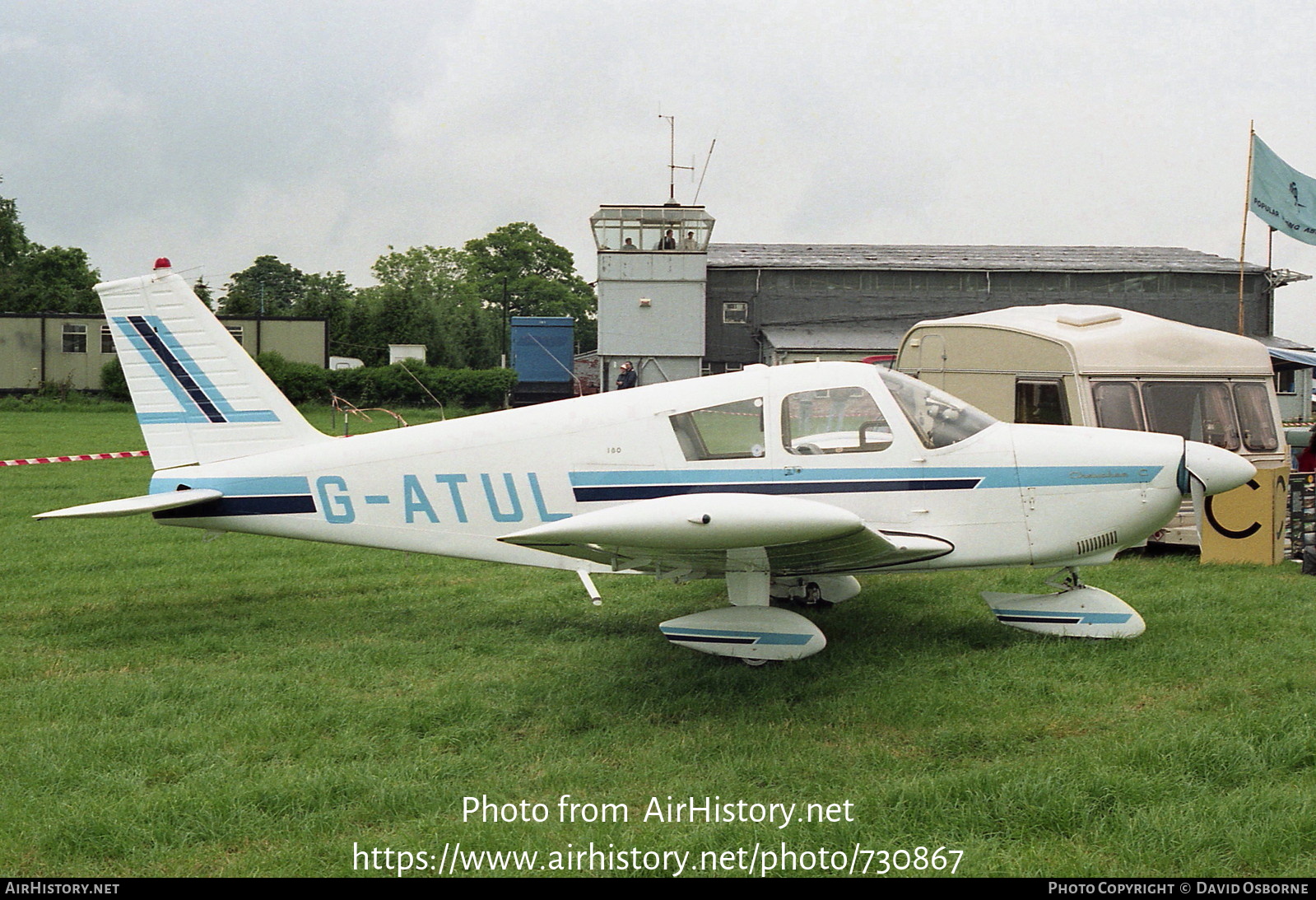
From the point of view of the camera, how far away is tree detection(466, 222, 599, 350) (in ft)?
274

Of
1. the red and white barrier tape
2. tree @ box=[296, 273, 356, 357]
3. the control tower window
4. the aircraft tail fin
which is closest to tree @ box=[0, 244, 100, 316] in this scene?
tree @ box=[296, 273, 356, 357]

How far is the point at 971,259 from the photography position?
37219 millimetres

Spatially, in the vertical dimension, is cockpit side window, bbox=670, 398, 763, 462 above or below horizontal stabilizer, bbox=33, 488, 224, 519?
above

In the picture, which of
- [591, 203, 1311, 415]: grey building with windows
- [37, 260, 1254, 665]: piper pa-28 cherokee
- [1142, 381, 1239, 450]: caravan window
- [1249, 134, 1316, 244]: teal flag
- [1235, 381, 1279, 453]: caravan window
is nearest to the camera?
[37, 260, 1254, 665]: piper pa-28 cherokee

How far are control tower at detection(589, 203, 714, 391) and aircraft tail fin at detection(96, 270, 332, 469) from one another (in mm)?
24313

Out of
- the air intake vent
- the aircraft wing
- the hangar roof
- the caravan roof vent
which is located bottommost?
the air intake vent

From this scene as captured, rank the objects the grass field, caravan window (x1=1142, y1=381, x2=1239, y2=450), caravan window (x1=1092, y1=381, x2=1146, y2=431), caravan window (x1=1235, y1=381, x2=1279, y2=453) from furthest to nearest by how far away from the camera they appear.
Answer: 1. caravan window (x1=1235, y1=381, x2=1279, y2=453)
2. caravan window (x1=1142, y1=381, x2=1239, y2=450)
3. caravan window (x1=1092, y1=381, x2=1146, y2=431)
4. the grass field

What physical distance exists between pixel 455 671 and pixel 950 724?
9.60 ft

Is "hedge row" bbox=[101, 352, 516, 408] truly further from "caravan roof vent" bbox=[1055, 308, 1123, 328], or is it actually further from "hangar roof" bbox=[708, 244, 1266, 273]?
"caravan roof vent" bbox=[1055, 308, 1123, 328]

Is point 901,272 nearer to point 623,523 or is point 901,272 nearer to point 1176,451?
point 1176,451

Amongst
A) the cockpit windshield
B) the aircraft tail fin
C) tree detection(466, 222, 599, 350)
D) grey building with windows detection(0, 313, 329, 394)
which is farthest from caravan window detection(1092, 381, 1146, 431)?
tree detection(466, 222, 599, 350)

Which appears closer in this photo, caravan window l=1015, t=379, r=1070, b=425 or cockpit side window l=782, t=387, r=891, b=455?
cockpit side window l=782, t=387, r=891, b=455

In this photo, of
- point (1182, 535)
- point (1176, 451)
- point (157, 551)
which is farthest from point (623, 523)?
point (157, 551)

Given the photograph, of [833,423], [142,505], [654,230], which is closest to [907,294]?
[654,230]
